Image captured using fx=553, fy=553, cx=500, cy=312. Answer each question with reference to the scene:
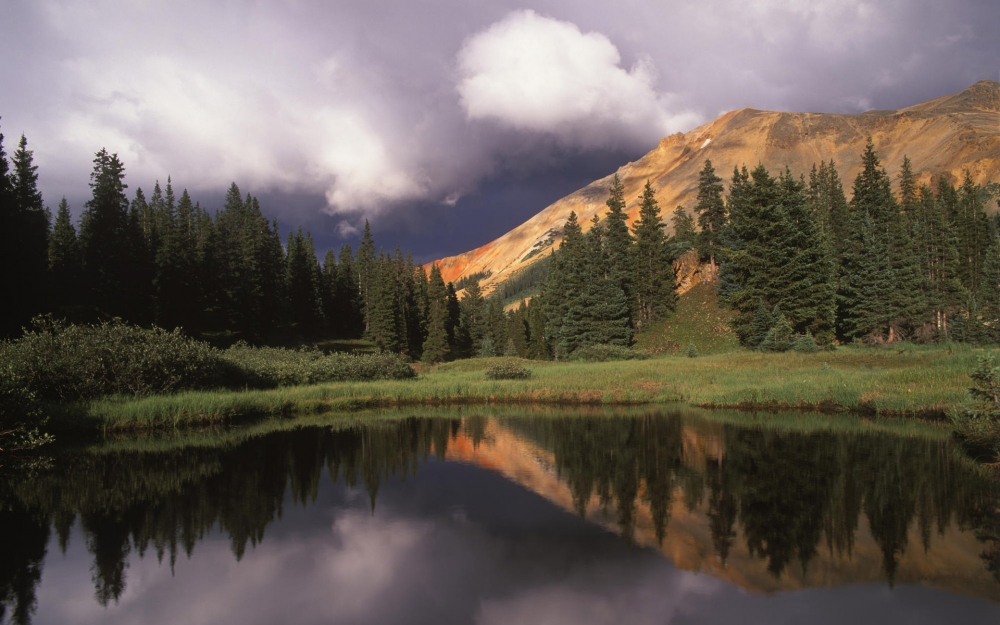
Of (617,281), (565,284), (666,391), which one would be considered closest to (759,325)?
(617,281)

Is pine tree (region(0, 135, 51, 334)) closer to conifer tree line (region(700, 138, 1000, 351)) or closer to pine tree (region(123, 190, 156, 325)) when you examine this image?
pine tree (region(123, 190, 156, 325))

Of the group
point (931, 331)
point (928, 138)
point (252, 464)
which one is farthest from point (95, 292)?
point (928, 138)

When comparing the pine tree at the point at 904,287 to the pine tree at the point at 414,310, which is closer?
the pine tree at the point at 904,287

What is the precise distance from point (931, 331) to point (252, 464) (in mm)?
66755

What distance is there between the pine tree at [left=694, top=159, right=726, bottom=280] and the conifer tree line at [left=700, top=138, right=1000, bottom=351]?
15 centimetres

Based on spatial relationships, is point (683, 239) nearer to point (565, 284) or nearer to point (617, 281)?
point (617, 281)

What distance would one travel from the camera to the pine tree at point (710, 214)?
6581cm

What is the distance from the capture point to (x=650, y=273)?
68.2 metres

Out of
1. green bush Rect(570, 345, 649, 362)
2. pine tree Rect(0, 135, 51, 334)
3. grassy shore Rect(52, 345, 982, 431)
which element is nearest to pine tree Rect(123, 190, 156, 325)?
pine tree Rect(0, 135, 51, 334)

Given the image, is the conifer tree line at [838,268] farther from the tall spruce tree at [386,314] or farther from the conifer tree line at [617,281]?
the tall spruce tree at [386,314]

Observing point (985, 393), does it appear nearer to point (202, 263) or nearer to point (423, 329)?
point (202, 263)

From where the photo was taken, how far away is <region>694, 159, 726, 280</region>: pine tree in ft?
216

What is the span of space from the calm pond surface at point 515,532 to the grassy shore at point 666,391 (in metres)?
3.75

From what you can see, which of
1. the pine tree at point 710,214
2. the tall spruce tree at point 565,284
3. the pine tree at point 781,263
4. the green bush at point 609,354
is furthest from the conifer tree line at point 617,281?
the pine tree at point 781,263
